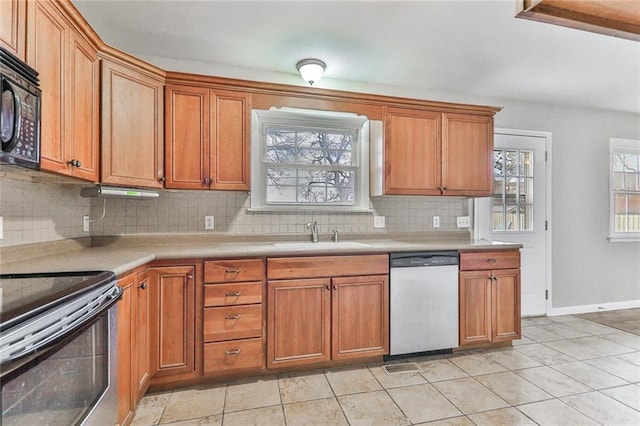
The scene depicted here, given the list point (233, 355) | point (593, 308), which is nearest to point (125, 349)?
point (233, 355)

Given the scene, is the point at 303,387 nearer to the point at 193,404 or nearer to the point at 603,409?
the point at 193,404

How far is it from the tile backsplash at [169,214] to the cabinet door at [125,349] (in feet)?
2.13

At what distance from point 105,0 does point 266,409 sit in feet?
8.83

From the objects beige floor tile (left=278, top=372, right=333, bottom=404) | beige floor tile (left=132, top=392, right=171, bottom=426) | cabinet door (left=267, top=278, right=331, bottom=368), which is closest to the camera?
beige floor tile (left=132, top=392, right=171, bottom=426)

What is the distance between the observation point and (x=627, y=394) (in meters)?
2.10

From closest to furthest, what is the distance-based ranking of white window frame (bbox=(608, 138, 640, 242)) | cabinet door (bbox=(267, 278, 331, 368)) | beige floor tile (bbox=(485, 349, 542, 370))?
cabinet door (bbox=(267, 278, 331, 368))
beige floor tile (bbox=(485, 349, 542, 370))
white window frame (bbox=(608, 138, 640, 242))

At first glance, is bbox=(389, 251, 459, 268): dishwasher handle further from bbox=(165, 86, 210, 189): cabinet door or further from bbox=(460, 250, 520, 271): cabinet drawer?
bbox=(165, 86, 210, 189): cabinet door

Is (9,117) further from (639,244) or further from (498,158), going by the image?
(639,244)

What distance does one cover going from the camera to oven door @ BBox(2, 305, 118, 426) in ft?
2.64

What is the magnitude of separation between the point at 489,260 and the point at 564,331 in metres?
1.41

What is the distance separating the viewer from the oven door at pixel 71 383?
80cm

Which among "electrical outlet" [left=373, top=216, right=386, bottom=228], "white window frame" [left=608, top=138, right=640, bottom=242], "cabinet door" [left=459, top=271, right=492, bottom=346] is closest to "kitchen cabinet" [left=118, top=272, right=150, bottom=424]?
"electrical outlet" [left=373, top=216, right=386, bottom=228]

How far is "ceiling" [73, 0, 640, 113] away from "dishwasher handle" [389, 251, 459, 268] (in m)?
1.63

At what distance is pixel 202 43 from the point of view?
2.48 meters
